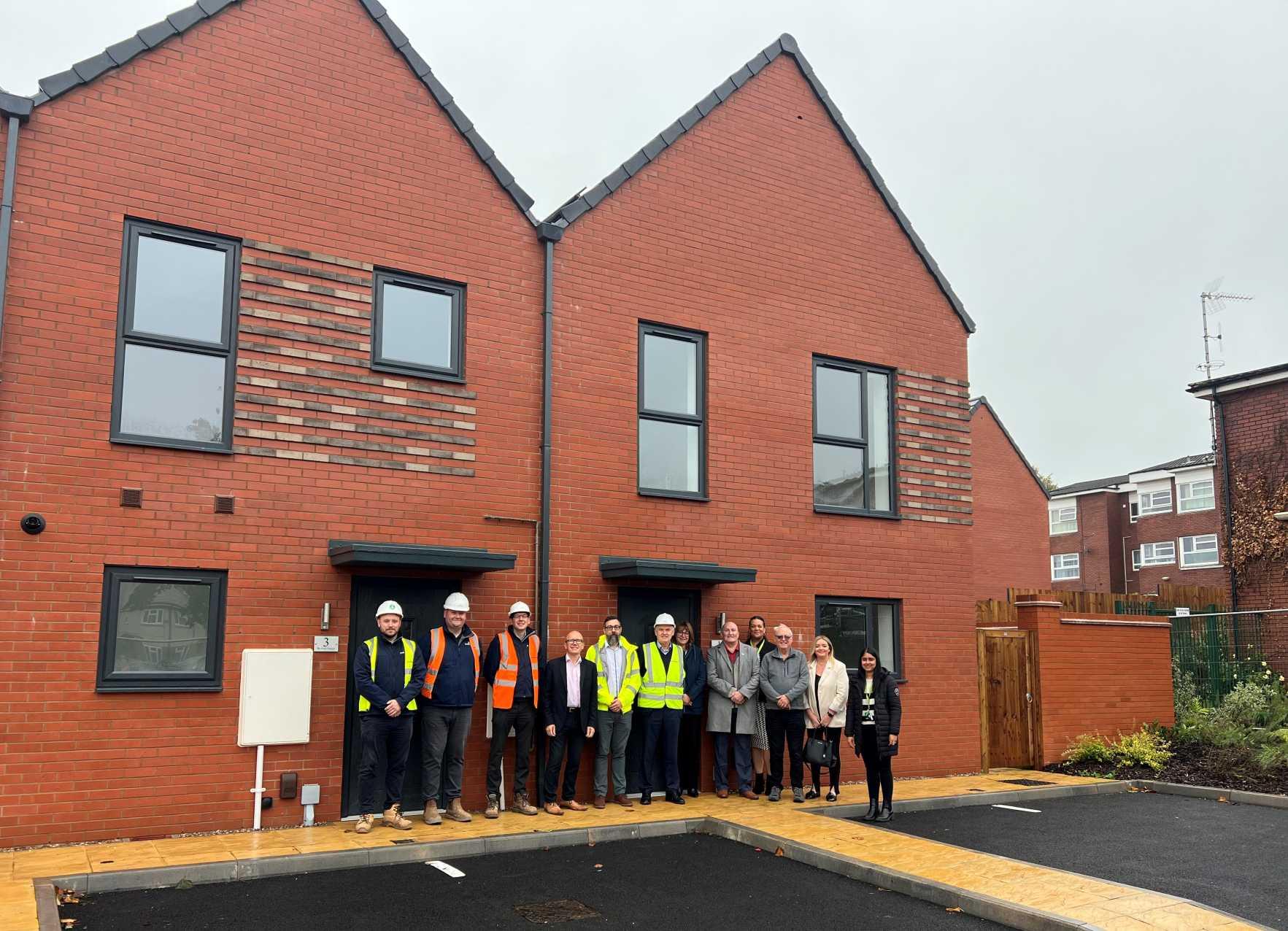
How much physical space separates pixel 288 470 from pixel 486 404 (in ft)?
6.93

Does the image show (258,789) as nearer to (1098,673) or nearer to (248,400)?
(248,400)

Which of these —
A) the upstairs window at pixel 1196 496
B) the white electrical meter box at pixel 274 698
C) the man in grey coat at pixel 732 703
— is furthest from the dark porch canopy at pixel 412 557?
the upstairs window at pixel 1196 496

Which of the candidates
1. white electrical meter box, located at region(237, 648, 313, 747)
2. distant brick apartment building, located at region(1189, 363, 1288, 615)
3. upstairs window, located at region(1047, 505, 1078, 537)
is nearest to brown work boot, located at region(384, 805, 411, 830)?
white electrical meter box, located at region(237, 648, 313, 747)

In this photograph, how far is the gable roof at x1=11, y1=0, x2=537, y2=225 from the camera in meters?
9.29

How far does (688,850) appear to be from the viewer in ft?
30.7

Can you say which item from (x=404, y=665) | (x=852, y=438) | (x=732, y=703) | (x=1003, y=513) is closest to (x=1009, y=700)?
(x=852, y=438)

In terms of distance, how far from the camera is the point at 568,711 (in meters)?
10.8

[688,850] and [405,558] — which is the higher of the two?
[405,558]

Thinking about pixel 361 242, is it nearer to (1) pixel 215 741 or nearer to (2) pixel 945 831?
(1) pixel 215 741

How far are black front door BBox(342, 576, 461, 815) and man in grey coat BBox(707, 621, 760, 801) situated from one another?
2.95m

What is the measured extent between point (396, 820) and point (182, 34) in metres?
7.31

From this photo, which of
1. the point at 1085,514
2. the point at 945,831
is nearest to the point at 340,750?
the point at 945,831

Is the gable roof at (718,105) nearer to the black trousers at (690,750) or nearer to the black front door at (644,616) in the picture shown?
the black front door at (644,616)

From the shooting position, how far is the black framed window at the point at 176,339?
9469 mm
